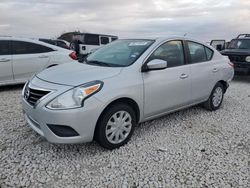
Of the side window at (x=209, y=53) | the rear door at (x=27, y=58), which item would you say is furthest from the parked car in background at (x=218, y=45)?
the rear door at (x=27, y=58)

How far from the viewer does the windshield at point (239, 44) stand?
9938 millimetres

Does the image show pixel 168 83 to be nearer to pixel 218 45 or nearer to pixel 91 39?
pixel 218 45

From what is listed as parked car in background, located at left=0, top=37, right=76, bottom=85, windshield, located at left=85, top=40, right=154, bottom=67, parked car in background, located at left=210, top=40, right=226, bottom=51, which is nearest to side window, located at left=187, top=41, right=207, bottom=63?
windshield, located at left=85, top=40, right=154, bottom=67

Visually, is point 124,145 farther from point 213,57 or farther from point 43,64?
point 43,64

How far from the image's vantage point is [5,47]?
6.71 meters

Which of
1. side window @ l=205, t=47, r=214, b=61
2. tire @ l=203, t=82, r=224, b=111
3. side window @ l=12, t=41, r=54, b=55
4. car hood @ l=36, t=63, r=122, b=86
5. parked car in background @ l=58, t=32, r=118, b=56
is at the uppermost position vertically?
parked car in background @ l=58, t=32, r=118, b=56

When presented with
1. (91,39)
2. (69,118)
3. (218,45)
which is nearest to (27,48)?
(69,118)

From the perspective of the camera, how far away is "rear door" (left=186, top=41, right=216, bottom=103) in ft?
15.3

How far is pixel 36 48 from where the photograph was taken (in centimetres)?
720

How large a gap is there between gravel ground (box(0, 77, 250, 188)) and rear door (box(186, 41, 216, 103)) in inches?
23.3

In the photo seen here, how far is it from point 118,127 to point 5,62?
4476 millimetres

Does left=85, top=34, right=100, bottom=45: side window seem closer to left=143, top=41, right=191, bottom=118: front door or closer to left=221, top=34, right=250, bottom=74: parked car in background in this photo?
left=221, top=34, right=250, bottom=74: parked car in background

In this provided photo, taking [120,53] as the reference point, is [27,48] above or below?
above

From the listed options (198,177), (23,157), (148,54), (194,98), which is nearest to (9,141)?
(23,157)
